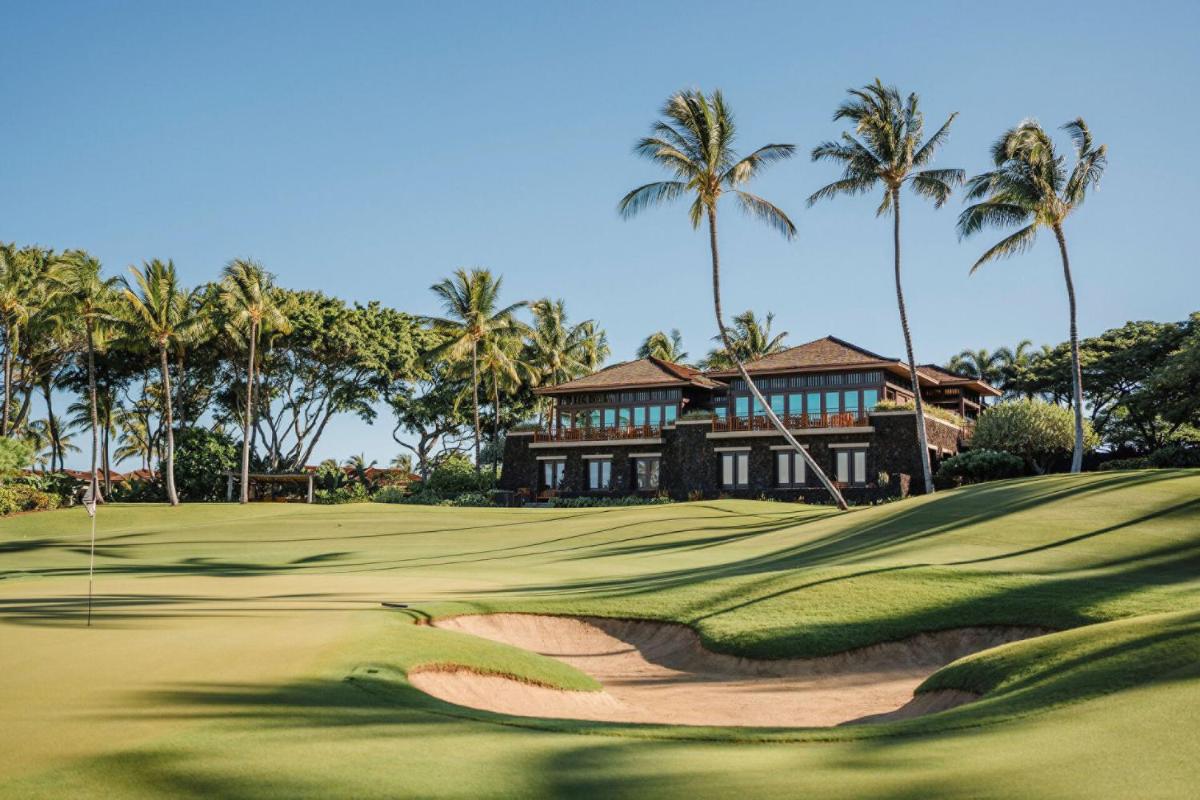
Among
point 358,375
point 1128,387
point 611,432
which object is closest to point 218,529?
point 611,432

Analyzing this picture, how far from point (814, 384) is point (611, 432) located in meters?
12.3

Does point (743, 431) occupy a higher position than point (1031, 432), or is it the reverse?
point (743, 431)

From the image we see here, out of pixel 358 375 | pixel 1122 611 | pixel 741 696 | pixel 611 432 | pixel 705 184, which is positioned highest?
pixel 705 184

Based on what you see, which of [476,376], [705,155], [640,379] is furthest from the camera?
[476,376]

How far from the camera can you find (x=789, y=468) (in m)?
54.3

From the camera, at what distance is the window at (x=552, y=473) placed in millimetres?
61344

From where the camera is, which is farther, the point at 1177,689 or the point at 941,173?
the point at 941,173

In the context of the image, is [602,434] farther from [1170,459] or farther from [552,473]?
[1170,459]

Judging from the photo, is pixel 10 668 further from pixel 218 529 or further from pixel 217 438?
pixel 217 438

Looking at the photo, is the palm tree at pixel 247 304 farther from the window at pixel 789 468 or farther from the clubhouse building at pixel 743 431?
the window at pixel 789 468

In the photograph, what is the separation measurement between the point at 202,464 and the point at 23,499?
12548 millimetres

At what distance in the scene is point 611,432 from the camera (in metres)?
59.8

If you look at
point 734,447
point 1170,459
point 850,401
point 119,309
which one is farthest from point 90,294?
point 1170,459

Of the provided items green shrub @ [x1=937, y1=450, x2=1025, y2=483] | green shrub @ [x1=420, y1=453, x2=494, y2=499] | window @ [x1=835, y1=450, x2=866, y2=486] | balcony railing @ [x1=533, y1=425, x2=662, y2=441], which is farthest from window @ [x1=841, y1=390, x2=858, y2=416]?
green shrub @ [x1=420, y1=453, x2=494, y2=499]
